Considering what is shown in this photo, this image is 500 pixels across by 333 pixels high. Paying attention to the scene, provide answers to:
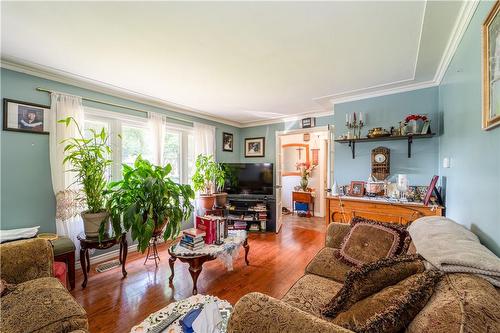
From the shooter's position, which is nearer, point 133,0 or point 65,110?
point 133,0

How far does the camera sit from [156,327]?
3.74 ft

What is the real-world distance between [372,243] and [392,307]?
1046 mm

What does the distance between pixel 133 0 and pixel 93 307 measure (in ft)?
8.14

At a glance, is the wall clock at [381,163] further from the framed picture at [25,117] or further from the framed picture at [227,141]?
the framed picture at [25,117]

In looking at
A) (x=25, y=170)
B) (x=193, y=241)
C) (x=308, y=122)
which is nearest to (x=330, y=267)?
(x=193, y=241)

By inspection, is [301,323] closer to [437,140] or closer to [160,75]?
[160,75]

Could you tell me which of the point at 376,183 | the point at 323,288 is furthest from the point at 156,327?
the point at 376,183

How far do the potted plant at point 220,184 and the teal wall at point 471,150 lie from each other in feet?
10.4

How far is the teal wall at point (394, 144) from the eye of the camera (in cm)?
276

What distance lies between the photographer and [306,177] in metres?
5.88

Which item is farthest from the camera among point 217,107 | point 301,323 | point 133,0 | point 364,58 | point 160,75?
point 217,107

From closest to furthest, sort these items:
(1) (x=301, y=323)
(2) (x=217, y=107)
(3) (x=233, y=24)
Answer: (1) (x=301, y=323), (3) (x=233, y=24), (2) (x=217, y=107)

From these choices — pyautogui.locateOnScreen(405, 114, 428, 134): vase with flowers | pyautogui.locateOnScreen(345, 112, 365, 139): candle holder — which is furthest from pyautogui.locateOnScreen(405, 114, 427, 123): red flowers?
pyautogui.locateOnScreen(345, 112, 365, 139): candle holder

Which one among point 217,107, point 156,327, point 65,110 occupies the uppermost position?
point 217,107
